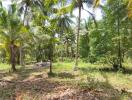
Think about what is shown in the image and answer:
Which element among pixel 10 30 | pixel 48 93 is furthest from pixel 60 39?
pixel 48 93

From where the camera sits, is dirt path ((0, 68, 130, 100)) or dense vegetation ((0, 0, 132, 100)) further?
dense vegetation ((0, 0, 132, 100))

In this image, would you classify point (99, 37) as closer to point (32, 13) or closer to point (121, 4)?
point (121, 4)

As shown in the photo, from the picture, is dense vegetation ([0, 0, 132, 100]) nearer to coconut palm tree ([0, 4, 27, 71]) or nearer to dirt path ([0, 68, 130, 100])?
coconut palm tree ([0, 4, 27, 71])

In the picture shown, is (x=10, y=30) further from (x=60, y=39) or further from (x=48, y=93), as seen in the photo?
(x=48, y=93)

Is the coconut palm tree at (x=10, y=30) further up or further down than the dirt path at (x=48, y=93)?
further up

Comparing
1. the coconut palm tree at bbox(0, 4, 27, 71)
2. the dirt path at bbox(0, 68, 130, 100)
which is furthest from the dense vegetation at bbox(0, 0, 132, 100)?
the dirt path at bbox(0, 68, 130, 100)

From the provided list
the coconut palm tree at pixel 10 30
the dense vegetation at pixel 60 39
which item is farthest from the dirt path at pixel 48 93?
the coconut palm tree at pixel 10 30

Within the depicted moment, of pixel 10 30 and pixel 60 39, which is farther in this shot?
pixel 60 39

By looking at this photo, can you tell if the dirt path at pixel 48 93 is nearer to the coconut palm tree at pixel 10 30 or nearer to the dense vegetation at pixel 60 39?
the dense vegetation at pixel 60 39

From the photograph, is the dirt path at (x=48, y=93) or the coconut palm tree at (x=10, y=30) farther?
the coconut palm tree at (x=10, y=30)

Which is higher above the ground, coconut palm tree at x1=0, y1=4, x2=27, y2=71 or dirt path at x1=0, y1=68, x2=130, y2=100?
coconut palm tree at x1=0, y1=4, x2=27, y2=71

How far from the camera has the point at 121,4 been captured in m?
32.5

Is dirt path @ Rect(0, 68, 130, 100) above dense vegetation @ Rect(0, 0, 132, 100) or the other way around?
the other way around

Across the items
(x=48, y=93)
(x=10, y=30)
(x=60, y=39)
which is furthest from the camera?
(x=60, y=39)
